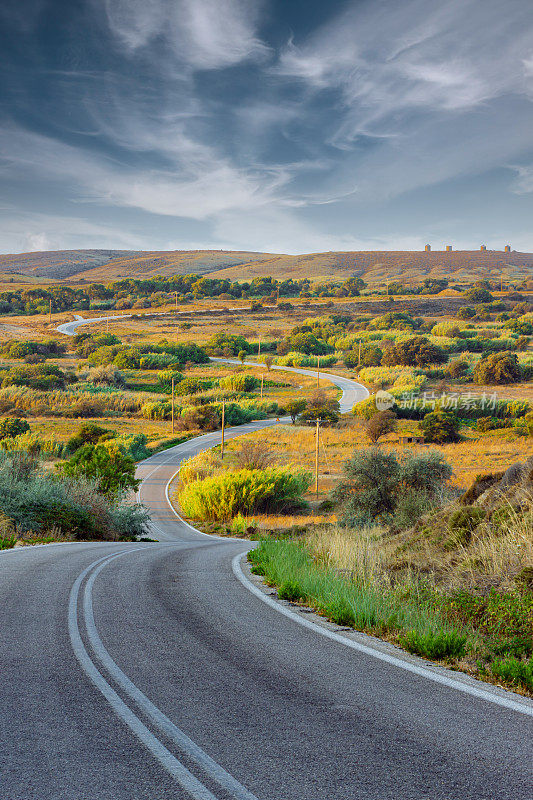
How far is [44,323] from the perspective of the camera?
12688 centimetres

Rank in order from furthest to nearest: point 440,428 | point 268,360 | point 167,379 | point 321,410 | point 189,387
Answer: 1. point 268,360
2. point 167,379
3. point 189,387
4. point 321,410
5. point 440,428

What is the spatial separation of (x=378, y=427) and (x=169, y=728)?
5042 cm

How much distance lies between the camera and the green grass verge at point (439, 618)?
16.3 feet

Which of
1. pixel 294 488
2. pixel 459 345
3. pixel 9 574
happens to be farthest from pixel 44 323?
pixel 9 574

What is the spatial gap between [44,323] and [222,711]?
135032mm

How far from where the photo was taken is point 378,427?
173 feet

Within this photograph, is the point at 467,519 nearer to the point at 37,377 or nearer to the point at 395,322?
the point at 37,377

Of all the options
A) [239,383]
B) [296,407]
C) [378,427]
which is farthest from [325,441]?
[239,383]

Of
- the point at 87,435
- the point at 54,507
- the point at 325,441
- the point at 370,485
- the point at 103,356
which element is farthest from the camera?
the point at 103,356

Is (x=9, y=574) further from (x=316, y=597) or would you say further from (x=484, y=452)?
(x=484, y=452)

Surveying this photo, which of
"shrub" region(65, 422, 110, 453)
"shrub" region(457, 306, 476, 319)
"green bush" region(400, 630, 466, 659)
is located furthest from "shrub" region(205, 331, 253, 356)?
"green bush" region(400, 630, 466, 659)

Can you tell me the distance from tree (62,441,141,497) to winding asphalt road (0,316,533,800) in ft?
89.8

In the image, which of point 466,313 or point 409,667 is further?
point 466,313

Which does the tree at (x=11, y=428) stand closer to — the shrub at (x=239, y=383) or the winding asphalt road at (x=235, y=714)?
the shrub at (x=239, y=383)
